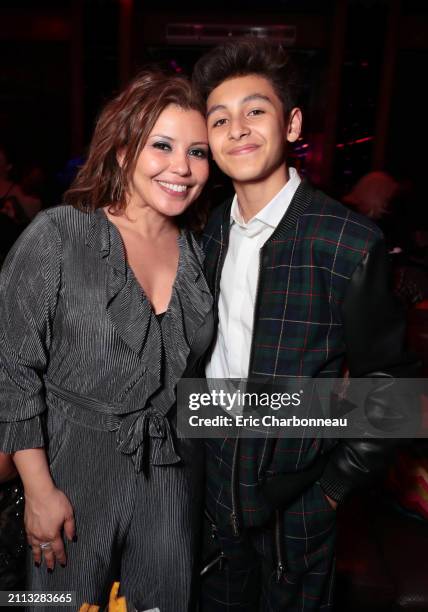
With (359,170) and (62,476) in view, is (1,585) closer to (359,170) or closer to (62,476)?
(62,476)

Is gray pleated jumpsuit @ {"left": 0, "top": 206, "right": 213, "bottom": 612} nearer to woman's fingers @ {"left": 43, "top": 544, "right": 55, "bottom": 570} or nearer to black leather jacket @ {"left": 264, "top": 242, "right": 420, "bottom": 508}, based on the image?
woman's fingers @ {"left": 43, "top": 544, "right": 55, "bottom": 570}

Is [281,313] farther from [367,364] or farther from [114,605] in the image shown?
[114,605]

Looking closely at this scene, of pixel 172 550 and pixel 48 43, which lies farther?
pixel 48 43

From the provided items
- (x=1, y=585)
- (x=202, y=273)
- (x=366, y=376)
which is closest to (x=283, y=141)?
(x=202, y=273)

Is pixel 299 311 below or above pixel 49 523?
above

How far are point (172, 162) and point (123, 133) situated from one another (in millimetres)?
167

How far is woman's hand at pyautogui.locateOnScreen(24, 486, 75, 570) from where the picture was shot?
4.27 ft

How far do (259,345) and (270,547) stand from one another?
66cm

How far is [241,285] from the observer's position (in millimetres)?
1486

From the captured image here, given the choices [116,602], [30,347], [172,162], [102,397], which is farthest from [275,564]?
[172,162]

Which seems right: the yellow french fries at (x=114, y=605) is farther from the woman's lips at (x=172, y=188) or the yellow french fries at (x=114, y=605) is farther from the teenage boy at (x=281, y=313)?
the woman's lips at (x=172, y=188)

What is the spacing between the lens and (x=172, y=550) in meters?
1.41

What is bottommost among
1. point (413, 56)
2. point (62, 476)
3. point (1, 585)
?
point (1, 585)

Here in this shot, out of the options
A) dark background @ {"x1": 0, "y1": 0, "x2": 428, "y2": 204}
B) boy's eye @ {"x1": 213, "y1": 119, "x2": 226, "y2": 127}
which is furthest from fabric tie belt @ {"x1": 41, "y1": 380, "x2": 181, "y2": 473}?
dark background @ {"x1": 0, "y1": 0, "x2": 428, "y2": 204}
